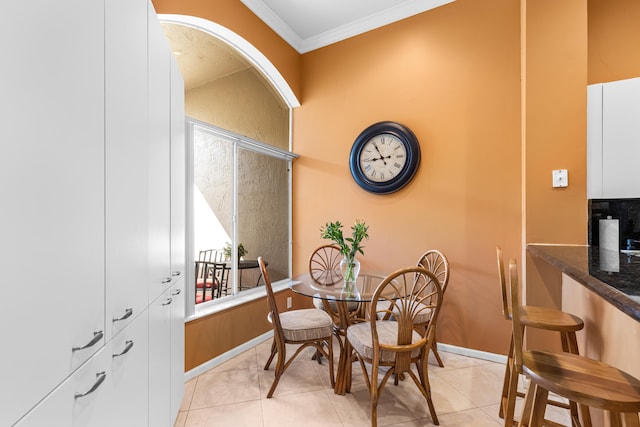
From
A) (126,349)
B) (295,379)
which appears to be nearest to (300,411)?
(295,379)

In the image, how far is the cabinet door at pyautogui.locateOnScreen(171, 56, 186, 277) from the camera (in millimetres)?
1639

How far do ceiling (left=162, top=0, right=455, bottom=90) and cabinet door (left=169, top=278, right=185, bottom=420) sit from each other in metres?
1.71

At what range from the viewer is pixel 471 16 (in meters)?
2.66

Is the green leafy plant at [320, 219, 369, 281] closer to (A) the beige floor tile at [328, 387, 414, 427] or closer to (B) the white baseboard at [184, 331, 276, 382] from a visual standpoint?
(A) the beige floor tile at [328, 387, 414, 427]

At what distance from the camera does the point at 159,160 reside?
1.41 m

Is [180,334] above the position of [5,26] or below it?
below

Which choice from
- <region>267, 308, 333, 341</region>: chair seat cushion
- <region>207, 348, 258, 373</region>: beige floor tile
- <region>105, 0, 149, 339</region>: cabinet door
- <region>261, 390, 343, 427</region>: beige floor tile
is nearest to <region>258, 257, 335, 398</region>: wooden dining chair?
<region>267, 308, 333, 341</region>: chair seat cushion

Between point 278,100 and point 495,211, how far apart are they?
2.67m

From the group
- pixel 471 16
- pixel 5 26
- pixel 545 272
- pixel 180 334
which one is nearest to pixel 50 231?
pixel 5 26

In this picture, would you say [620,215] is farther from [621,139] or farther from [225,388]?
[225,388]

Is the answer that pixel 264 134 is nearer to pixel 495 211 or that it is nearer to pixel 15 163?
pixel 495 211

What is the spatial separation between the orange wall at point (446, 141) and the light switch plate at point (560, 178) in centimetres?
32

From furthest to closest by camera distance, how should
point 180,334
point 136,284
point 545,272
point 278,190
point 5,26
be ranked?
1. point 278,190
2. point 545,272
3. point 180,334
4. point 136,284
5. point 5,26

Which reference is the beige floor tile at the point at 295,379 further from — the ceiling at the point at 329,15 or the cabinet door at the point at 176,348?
the ceiling at the point at 329,15
